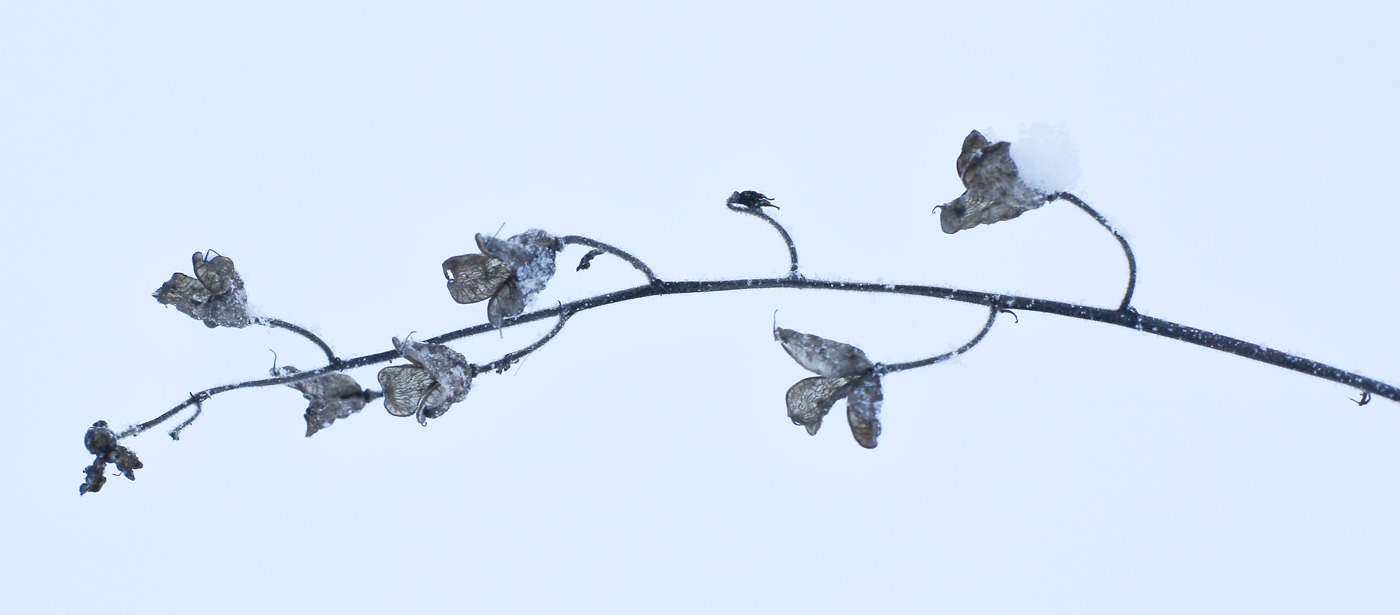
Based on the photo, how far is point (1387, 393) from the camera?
5.86ft

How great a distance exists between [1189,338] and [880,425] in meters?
0.73

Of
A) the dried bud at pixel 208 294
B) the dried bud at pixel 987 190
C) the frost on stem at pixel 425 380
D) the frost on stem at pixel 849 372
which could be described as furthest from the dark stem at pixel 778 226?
the dried bud at pixel 208 294

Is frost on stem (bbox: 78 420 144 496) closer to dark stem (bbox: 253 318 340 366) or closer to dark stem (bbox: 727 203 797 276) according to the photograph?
dark stem (bbox: 253 318 340 366)

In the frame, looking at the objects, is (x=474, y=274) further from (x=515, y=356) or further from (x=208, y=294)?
(x=208, y=294)

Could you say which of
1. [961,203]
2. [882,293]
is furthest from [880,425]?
[961,203]

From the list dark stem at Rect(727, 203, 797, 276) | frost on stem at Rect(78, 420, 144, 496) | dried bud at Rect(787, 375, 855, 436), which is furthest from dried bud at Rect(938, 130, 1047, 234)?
frost on stem at Rect(78, 420, 144, 496)

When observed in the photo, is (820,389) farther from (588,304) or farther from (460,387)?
(460,387)

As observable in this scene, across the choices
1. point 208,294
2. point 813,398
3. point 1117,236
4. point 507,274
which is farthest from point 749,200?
point 208,294

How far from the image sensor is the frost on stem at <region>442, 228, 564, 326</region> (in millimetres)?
1681

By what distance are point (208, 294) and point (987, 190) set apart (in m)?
1.77

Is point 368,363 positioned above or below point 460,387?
above

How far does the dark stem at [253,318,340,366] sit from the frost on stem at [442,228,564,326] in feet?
1.15

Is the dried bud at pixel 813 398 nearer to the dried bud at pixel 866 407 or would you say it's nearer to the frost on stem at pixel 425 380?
the dried bud at pixel 866 407

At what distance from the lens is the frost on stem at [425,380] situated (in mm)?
1683
